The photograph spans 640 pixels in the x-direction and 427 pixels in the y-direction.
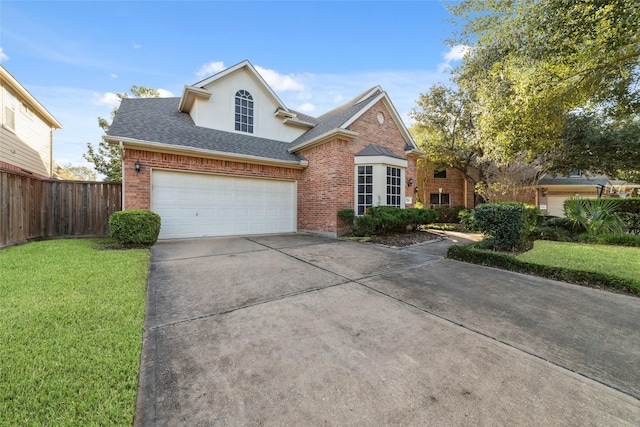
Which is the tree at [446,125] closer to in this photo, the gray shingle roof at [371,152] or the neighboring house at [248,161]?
the neighboring house at [248,161]

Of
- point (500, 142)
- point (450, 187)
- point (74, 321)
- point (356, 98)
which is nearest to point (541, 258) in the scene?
point (500, 142)

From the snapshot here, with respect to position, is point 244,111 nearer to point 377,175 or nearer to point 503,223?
point 377,175

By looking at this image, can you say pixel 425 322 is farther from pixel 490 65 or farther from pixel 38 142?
pixel 38 142

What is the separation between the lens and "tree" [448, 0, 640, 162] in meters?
4.64

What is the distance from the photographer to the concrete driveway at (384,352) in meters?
1.70

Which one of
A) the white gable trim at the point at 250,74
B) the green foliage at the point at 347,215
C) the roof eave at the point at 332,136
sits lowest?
the green foliage at the point at 347,215

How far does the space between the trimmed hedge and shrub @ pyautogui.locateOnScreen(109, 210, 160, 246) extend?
8.03 metres

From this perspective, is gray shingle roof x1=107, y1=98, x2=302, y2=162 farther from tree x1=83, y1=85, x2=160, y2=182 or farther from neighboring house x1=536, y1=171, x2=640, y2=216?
neighboring house x1=536, y1=171, x2=640, y2=216

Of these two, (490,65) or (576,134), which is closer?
(490,65)

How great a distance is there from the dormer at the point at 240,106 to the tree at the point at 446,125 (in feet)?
30.5

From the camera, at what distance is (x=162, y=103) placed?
37.1ft

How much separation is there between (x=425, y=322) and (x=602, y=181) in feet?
94.4

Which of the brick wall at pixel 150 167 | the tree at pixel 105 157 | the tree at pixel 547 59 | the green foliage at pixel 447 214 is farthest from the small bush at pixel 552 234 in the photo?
the tree at pixel 105 157

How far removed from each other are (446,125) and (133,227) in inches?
695
